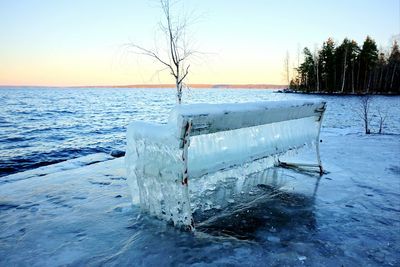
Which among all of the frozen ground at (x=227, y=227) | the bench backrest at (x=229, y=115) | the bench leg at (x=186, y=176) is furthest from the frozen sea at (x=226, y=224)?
the bench backrest at (x=229, y=115)

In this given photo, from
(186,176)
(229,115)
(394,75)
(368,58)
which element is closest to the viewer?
(186,176)

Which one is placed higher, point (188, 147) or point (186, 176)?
point (188, 147)

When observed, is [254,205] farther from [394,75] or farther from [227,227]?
[394,75]

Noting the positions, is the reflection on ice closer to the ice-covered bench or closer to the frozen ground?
the frozen ground

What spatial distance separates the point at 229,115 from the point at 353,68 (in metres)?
76.1

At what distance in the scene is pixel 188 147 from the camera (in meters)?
2.97

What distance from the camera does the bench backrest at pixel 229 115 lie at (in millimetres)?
2562

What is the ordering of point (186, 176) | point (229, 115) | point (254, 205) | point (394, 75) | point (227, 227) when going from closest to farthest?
point (186, 176)
point (229, 115)
point (227, 227)
point (254, 205)
point (394, 75)

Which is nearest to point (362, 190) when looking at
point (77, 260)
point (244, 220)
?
point (244, 220)

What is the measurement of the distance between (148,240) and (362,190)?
11.2ft

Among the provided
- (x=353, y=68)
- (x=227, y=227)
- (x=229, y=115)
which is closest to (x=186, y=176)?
(x=229, y=115)

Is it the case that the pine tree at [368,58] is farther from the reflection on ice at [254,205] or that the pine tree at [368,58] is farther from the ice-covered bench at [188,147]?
the ice-covered bench at [188,147]

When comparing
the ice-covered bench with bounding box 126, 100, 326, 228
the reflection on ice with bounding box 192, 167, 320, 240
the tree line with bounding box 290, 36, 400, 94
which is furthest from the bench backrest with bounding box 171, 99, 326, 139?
the tree line with bounding box 290, 36, 400, 94

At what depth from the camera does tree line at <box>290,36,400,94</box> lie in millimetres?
67500
